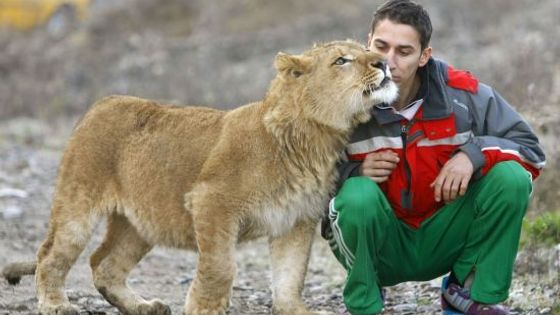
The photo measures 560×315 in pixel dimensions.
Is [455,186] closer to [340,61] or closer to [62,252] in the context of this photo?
[340,61]

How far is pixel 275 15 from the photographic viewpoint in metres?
25.1

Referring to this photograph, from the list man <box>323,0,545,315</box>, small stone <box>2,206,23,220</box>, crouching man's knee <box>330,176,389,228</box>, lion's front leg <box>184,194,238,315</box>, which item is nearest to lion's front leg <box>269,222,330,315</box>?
man <box>323,0,545,315</box>

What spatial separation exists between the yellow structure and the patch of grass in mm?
20291

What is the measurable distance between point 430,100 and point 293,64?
869 mm

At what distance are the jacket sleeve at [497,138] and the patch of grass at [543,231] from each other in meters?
1.82

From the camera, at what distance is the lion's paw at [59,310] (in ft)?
22.2

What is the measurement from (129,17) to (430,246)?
801 inches

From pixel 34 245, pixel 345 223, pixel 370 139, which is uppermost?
pixel 370 139

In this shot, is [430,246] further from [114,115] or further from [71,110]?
[71,110]

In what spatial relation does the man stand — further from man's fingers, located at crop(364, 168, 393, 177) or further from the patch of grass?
the patch of grass

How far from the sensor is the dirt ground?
7.25 metres

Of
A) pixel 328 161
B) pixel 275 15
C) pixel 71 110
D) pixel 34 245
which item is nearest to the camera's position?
pixel 328 161

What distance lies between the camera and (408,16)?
628cm

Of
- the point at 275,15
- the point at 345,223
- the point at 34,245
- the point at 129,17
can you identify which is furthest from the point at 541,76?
the point at 129,17
